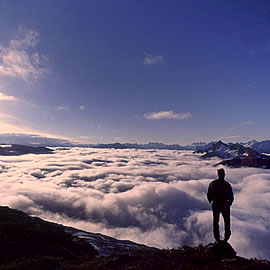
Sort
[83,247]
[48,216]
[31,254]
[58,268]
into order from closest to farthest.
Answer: [58,268] < [31,254] < [83,247] < [48,216]

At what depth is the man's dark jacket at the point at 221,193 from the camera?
12.3 meters

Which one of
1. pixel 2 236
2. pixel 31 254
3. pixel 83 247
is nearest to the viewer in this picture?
pixel 31 254

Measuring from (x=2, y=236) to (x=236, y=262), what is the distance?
34.9m

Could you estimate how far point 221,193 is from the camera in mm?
12352

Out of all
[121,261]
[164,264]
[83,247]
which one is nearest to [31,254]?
[83,247]

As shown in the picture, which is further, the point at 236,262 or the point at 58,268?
the point at 58,268

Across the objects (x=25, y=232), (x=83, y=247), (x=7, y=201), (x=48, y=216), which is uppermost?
(x=25, y=232)

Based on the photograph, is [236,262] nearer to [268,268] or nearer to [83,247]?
[268,268]

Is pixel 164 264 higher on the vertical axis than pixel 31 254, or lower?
higher

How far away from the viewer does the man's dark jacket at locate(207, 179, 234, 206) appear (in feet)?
40.4

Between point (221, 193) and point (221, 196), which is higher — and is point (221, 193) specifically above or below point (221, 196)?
above

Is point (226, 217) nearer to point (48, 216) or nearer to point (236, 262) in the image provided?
point (236, 262)

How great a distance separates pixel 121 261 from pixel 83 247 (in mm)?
29539

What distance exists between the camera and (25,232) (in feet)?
114
